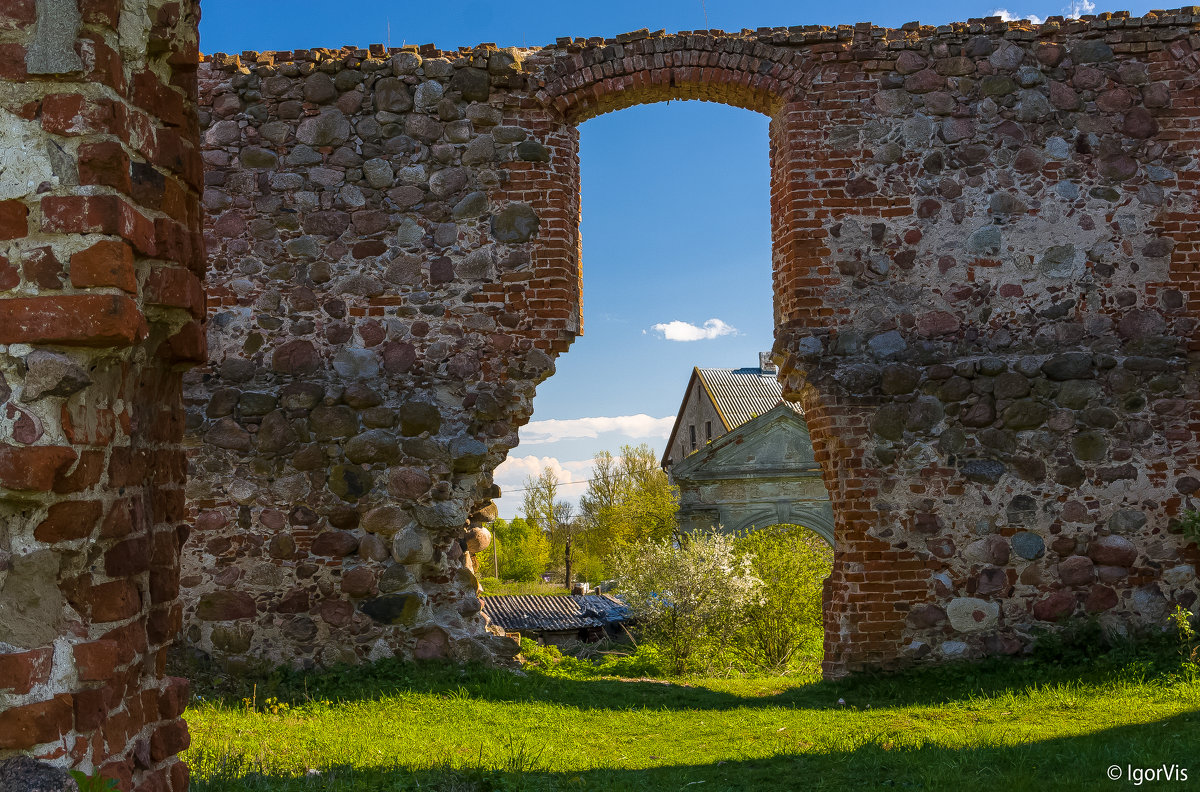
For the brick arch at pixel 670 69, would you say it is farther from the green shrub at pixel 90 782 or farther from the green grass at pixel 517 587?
the green grass at pixel 517 587

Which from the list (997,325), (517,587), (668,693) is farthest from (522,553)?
(997,325)

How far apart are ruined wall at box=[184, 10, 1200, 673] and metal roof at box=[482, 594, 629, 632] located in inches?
763

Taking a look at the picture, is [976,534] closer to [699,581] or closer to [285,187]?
[285,187]

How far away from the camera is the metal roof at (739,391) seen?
3584 centimetres

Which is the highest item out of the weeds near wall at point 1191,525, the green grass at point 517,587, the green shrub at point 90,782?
the weeds near wall at point 1191,525

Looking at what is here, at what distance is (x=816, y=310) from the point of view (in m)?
7.23

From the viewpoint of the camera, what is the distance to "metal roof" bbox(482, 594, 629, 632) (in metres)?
26.7

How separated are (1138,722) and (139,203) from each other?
5745mm

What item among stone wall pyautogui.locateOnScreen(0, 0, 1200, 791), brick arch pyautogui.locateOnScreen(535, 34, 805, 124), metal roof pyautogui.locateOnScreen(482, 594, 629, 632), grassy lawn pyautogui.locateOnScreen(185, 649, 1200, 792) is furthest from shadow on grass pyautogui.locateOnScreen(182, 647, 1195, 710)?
metal roof pyautogui.locateOnScreen(482, 594, 629, 632)

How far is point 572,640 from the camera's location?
26.0m

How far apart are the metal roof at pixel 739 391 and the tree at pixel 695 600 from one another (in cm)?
1972

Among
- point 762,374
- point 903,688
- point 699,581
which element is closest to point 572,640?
point 699,581

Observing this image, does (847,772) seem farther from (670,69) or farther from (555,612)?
(555,612)

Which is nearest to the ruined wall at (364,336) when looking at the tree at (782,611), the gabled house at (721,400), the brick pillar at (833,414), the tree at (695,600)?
the brick pillar at (833,414)
